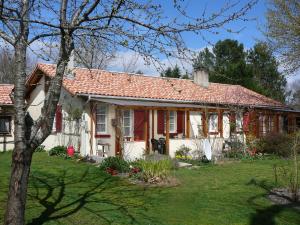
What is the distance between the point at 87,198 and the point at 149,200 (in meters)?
1.60

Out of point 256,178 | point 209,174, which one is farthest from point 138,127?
point 256,178

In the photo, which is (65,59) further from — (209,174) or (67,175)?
(209,174)

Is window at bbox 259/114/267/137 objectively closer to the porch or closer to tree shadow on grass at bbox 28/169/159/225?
the porch

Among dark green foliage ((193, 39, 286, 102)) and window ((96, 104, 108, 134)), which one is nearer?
window ((96, 104, 108, 134))

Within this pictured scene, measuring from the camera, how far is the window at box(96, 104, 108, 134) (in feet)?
65.5

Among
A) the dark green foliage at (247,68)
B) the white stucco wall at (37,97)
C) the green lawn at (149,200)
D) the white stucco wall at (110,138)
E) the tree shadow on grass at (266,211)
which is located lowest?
the tree shadow on grass at (266,211)

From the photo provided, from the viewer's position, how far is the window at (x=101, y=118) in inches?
786

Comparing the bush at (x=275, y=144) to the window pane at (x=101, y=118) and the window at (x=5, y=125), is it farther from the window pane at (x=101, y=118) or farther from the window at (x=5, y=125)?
the window at (x=5, y=125)

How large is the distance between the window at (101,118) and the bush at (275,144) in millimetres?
8812

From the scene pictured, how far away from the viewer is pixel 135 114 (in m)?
21.8

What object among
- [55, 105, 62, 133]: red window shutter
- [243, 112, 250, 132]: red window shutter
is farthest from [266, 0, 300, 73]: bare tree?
[55, 105, 62, 133]: red window shutter

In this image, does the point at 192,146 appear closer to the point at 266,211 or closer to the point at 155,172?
the point at 155,172

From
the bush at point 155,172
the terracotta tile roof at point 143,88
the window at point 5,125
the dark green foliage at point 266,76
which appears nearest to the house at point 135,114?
the terracotta tile roof at point 143,88

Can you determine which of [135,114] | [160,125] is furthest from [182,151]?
[160,125]
